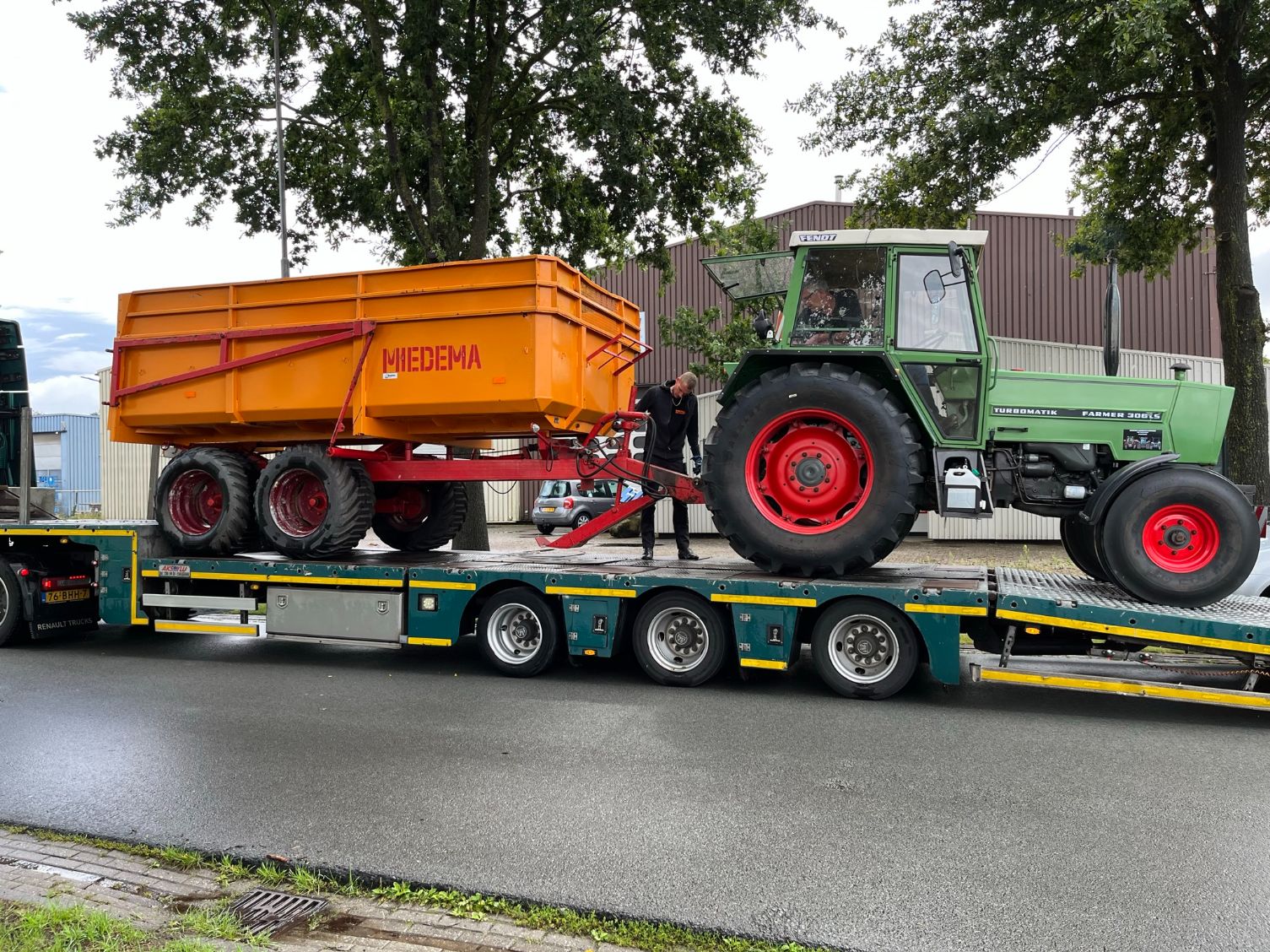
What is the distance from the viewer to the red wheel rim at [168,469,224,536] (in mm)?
9352

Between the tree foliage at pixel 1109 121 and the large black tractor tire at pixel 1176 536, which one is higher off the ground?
the tree foliage at pixel 1109 121

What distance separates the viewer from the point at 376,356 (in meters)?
8.37

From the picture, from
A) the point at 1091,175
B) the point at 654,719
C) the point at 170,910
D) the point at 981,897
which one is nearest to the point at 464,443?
the point at 654,719

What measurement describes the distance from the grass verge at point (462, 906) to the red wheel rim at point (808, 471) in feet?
13.2

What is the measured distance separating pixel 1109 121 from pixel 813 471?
35.6ft

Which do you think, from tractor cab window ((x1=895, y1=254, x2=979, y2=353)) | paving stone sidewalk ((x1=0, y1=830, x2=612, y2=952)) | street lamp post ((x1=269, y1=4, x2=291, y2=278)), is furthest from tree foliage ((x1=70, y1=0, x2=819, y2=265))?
paving stone sidewalk ((x1=0, y1=830, x2=612, y2=952))

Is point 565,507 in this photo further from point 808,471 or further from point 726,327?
point 808,471

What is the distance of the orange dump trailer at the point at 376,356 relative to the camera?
7.92m

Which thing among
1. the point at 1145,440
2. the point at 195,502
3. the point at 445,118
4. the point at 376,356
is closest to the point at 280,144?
the point at 445,118

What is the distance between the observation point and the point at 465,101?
46.2 ft

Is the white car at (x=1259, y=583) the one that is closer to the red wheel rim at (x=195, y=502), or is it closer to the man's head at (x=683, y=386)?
the man's head at (x=683, y=386)

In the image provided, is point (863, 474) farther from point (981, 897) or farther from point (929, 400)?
point (981, 897)

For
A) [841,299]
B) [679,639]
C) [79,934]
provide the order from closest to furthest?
[79,934] < [841,299] < [679,639]

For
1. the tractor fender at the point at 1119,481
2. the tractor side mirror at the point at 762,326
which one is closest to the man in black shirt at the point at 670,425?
the tractor side mirror at the point at 762,326
